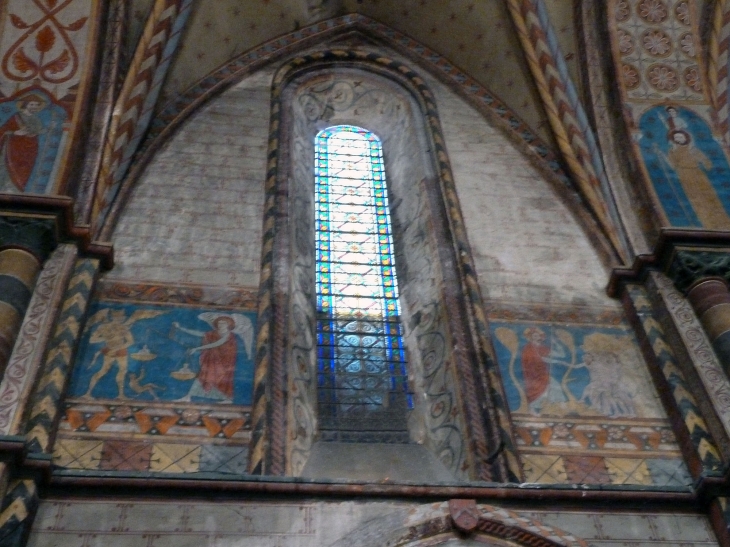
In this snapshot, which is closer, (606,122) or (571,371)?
(571,371)

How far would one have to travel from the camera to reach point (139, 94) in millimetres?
9109

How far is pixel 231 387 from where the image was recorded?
7082 mm

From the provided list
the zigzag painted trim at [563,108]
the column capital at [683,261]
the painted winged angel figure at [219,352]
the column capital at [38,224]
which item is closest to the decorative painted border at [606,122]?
the zigzag painted trim at [563,108]

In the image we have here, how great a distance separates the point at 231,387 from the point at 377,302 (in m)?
1.86

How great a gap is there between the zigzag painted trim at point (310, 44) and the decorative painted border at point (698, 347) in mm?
2015

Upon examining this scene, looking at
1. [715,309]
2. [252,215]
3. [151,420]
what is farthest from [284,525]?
[715,309]

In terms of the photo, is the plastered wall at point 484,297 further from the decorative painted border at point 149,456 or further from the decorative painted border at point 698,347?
the decorative painted border at point 698,347

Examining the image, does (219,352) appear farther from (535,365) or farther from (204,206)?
(535,365)

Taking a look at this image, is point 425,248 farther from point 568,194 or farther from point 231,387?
point 231,387

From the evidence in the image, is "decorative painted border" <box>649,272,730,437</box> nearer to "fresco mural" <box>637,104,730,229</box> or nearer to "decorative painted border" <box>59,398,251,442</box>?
"fresco mural" <box>637,104,730,229</box>

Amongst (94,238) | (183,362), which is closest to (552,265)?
(183,362)

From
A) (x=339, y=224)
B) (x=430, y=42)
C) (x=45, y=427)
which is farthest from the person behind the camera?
(x=430, y=42)

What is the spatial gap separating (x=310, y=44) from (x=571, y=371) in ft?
18.1

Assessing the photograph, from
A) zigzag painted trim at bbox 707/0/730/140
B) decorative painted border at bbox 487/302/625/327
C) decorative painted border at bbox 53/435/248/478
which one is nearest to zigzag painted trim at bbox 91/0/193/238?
decorative painted border at bbox 53/435/248/478
